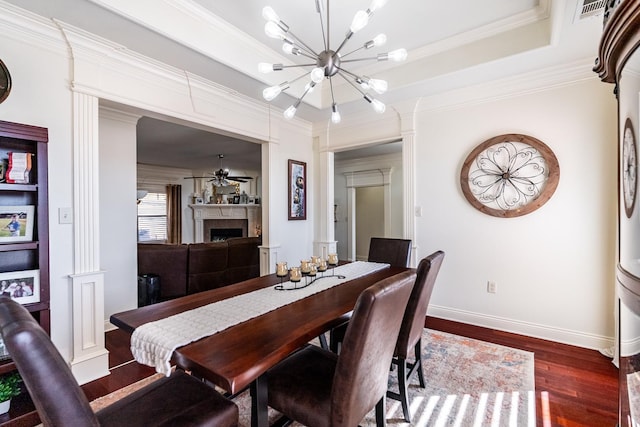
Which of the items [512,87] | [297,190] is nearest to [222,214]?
[297,190]

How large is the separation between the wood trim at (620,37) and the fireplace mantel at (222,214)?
24.6 ft

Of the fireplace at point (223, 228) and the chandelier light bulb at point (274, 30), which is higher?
the chandelier light bulb at point (274, 30)

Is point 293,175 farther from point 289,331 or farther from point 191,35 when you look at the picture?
point 289,331

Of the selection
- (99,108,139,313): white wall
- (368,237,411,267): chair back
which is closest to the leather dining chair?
(368,237,411,267): chair back

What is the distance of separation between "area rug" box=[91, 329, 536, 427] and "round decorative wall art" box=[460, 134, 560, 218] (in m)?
1.35

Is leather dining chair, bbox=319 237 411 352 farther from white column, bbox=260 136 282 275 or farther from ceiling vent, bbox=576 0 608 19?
ceiling vent, bbox=576 0 608 19

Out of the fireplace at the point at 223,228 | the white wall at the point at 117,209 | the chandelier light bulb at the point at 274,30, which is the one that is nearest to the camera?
the chandelier light bulb at the point at 274,30

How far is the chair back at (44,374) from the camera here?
0.83 meters

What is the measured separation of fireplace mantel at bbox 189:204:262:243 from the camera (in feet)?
25.7

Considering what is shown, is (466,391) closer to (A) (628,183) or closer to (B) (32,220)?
(A) (628,183)

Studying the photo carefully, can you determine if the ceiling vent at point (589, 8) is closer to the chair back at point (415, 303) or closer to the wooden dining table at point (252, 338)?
the chair back at point (415, 303)

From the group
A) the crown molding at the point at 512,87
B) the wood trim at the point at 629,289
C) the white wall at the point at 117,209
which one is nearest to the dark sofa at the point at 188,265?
the white wall at the point at 117,209

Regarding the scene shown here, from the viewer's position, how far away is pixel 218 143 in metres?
5.36

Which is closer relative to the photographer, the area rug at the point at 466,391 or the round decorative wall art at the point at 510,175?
the area rug at the point at 466,391
